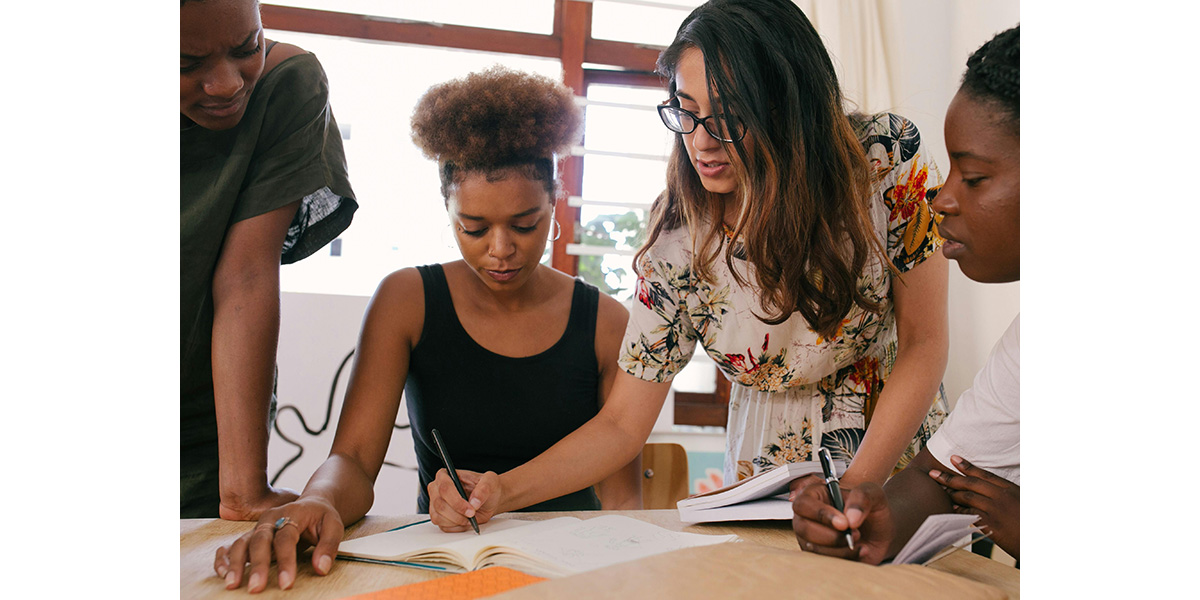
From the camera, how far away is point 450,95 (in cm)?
89

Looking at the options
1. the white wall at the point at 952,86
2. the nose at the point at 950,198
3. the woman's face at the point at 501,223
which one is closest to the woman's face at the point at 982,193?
the nose at the point at 950,198

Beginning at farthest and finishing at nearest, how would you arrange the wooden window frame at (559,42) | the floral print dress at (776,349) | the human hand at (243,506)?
the wooden window frame at (559,42) → the floral print dress at (776,349) → the human hand at (243,506)

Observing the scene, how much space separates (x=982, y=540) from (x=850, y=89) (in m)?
0.62

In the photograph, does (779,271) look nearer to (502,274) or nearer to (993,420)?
(993,420)

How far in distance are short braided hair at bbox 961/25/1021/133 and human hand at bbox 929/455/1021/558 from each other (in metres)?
0.26

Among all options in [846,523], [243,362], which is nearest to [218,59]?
[243,362]

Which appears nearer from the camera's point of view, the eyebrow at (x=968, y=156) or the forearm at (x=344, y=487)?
the eyebrow at (x=968, y=156)

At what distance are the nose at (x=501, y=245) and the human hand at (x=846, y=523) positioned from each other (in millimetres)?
489

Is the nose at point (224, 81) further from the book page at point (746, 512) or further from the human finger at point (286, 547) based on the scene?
the book page at point (746, 512)

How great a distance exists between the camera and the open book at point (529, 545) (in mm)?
503

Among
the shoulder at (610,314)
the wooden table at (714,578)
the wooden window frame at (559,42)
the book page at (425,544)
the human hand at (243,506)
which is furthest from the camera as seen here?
the shoulder at (610,314)

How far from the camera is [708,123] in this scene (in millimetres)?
674

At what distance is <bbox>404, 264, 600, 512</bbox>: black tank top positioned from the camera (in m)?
0.94
